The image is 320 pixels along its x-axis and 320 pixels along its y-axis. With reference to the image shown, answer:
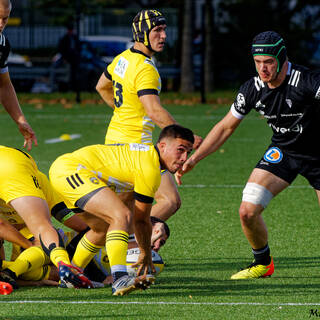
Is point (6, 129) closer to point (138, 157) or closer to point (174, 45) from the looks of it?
point (174, 45)

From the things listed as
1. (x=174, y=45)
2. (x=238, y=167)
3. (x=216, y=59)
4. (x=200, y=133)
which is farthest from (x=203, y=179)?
(x=216, y=59)

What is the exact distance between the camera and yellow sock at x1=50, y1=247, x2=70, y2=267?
6187 millimetres

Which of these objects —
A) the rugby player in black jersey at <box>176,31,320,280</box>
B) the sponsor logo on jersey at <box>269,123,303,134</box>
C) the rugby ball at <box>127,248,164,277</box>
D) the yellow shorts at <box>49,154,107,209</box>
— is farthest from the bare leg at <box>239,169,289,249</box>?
the yellow shorts at <box>49,154,107,209</box>

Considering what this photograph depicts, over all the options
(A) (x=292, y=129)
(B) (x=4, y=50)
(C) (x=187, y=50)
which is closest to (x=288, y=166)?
(A) (x=292, y=129)

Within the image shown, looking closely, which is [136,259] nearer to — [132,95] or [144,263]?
[144,263]

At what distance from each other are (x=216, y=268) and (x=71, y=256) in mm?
1287

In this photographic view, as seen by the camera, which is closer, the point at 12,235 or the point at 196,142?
the point at 12,235

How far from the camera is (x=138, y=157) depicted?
258 inches

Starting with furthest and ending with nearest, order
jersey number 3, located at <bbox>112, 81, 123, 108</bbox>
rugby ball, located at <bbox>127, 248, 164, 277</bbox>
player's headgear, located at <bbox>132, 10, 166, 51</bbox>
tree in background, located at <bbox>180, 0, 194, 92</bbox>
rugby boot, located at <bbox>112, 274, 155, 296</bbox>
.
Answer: tree in background, located at <bbox>180, 0, 194, 92</bbox>
jersey number 3, located at <bbox>112, 81, 123, 108</bbox>
player's headgear, located at <bbox>132, 10, 166, 51</bbox>
rugby ball, located at <bbox>127, 248, 164, 277</bbox>
rugby boot, located at <bbox>112, 274, 155, 296</bbox>

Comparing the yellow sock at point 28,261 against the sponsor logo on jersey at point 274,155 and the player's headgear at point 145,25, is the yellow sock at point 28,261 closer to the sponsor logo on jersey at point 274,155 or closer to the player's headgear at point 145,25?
the sponsor logo on jersey at point 274,155

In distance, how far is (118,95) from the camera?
26.1 ft

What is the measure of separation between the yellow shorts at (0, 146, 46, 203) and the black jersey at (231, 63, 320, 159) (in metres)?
1.81

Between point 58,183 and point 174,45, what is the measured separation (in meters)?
21.4

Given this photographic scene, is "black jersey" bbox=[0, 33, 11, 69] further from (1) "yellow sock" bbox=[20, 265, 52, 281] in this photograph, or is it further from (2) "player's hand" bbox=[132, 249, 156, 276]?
(2) "player's hand" bbox=[132, 249, 156, 276]
